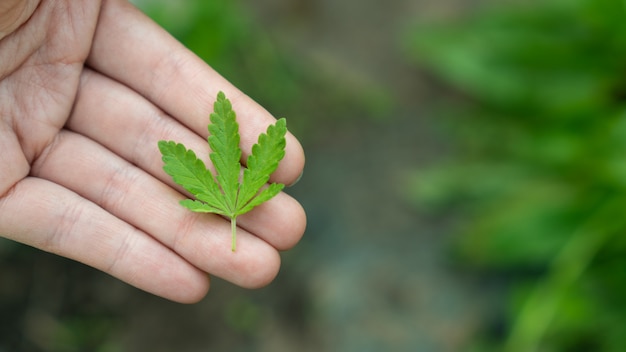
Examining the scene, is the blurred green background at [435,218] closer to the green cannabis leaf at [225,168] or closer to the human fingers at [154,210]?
the human fingers at [154,210]

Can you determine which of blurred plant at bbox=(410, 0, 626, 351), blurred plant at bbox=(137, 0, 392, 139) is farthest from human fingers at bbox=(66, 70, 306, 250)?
blurred plant at bbox=(410, 0, 626, 351)

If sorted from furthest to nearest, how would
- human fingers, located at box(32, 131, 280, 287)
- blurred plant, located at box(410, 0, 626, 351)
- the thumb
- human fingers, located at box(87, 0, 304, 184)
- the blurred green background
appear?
the blurred green background
blurred plant, located at box(410, 0, 626, 351)
human fingers, located at box(87, 0, 304, 184)
human fingers, located at box(32, 131, 280, 287)
the thumb

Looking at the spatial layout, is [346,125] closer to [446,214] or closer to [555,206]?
[446,214]

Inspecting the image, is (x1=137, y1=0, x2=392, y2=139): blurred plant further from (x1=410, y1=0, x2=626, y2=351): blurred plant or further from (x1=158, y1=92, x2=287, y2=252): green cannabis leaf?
(x1=158, y1=92, x2=287, y2=252): green cannabis leaf

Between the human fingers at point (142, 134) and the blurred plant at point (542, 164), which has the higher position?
the blurred plant at point (542, 164)

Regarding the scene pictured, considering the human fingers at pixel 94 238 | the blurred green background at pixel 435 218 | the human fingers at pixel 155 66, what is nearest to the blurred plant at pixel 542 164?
the blurred green background at pixel 435 218

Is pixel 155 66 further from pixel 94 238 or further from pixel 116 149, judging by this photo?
pixel 94 238
